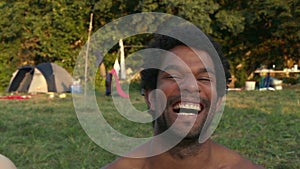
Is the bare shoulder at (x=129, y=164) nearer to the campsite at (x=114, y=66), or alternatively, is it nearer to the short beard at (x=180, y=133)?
the short beard at (x=180, y=133)

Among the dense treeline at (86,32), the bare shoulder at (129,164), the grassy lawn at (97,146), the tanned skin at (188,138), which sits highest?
the dense treeline at (86,32)

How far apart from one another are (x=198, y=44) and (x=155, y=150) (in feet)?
1.77

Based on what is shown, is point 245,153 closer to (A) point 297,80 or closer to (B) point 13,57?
(A) point 297,80

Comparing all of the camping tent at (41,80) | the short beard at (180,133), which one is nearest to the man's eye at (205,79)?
the short beard at (180,133)

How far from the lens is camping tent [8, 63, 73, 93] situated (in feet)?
66.9

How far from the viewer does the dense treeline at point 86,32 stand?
23.9m

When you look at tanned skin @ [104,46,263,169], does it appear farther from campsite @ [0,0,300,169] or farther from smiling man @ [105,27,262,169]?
campsite @ [0,0,300,169]

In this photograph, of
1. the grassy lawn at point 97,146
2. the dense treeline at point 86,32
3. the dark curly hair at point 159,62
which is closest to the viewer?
the dark curly hair at point 159,62

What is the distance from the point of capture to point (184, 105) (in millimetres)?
2256

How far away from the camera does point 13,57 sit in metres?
26.8

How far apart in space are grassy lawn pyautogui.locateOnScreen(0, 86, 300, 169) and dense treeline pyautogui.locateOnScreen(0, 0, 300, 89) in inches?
559

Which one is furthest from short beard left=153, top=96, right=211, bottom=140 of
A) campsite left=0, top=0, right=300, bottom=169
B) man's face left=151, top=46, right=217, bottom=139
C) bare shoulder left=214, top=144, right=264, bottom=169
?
campsite left=0, top=0, right=300, bottom=169

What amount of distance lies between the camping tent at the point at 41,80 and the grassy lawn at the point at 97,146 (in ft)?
33.6

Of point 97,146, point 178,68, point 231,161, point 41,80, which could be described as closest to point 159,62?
point 178,68
